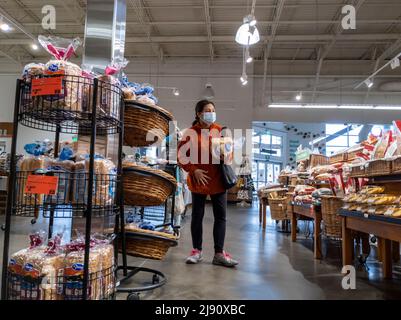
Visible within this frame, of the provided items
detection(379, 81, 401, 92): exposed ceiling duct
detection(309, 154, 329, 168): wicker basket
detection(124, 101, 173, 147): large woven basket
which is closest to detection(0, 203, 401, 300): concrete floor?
detection(124, 101, 173, 147): large woven basket

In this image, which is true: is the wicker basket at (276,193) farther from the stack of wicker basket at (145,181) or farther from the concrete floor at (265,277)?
the stack of wicker basket at (145,181)

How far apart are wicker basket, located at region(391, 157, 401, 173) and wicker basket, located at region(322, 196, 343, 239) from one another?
2.35 feet

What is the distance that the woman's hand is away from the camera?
271 centimetres

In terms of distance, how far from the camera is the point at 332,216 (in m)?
2.86

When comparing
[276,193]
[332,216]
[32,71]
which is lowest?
[332,216]

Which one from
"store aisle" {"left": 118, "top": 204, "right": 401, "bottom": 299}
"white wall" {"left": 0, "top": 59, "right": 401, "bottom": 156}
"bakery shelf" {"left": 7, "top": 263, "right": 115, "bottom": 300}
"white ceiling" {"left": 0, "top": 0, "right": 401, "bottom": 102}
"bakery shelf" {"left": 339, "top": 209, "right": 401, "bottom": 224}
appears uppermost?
"white ceiling" {"left": 0, "top": 0, "right": 401, "bottom": 102}

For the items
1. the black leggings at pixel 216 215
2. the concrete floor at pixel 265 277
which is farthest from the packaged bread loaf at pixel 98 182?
the black leggings at pixel 216 215

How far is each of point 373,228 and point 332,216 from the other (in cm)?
84

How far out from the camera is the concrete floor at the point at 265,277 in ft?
6.67

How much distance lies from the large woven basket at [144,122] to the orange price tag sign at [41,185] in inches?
27.5

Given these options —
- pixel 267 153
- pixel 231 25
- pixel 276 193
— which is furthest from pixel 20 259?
pixel 267 153

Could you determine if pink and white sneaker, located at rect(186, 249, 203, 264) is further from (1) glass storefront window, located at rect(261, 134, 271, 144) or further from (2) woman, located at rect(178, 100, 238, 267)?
(1) glass storefront window, located at rect(261, 134, 271, 144)

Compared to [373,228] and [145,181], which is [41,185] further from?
[373,228]
